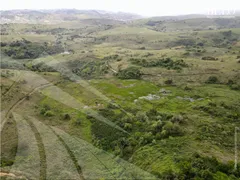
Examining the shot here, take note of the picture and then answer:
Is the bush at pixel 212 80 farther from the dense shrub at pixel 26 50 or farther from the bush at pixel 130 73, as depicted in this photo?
the dense shrub at pixel 26 50

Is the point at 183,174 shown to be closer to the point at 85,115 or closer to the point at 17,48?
the point at 85,115

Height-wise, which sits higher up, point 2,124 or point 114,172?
point 2,124

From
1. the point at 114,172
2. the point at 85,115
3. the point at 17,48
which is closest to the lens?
the point at 114,172

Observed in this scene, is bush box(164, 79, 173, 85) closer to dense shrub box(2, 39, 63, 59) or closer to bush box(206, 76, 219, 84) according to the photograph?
bush box(206, 76, 219, 84)

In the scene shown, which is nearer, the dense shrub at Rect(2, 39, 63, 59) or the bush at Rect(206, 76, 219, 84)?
the bush at Rect(206, 76, 219, 84)

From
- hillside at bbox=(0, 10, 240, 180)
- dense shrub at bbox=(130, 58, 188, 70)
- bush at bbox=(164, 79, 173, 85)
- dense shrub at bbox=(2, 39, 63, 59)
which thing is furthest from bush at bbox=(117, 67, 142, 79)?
dense shrub at bbox=(2, 39, 63, 59)

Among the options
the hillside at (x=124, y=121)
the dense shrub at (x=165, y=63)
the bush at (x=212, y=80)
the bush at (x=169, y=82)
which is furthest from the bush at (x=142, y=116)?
the dense shrub at (x=165, y=63)

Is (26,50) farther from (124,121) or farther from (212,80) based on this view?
(124,121)

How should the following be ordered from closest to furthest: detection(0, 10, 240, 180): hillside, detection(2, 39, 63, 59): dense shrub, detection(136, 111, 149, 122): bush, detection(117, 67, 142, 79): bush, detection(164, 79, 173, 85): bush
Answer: detection(0, 10, 240, 180): hillside < detection(136, 111, 149, 122): bush < detection(164, 79, 173, 85): bush < detection(117, 67, 142, 79): bush < detection(2, 39, 63, 59): dense shrub

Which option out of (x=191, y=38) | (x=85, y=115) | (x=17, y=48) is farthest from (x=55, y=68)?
(x=191, y=38)
